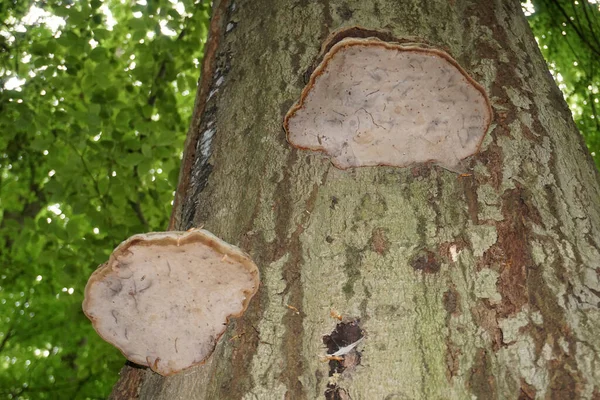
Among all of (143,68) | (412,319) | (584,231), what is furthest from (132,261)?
(143,68)

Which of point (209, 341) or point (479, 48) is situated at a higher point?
point (479, 48)

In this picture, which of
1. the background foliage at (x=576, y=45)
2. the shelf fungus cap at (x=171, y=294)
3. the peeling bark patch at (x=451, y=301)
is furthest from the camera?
the background foliage at (x=576, y=45)

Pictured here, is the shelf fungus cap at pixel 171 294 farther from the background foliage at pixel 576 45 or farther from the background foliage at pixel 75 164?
the background foliage at pixel 576 45

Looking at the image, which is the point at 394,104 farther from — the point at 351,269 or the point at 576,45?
the point at 576,45

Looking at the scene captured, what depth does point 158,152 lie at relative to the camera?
560cm


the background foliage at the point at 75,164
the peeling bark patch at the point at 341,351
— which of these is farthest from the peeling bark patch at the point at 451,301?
the background foliage at the point at 75,164

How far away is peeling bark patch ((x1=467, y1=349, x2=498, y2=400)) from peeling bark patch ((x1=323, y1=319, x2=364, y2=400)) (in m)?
0.28

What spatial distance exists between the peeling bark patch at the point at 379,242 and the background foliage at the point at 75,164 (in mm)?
3683

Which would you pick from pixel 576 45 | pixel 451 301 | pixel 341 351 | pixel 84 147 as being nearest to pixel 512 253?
pixel 451 301

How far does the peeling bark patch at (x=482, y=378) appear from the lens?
1355 mm

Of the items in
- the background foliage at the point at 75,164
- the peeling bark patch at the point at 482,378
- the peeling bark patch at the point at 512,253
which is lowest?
the background foliage at the point at 75,164

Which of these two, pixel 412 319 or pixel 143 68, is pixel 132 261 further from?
pixel 143 68

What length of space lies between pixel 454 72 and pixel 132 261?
114cm

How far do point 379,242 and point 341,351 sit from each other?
1.11 ft
